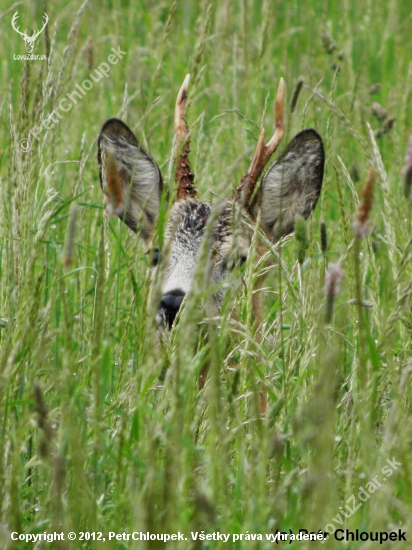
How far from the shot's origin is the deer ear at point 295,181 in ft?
15.2

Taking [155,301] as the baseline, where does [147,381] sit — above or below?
below

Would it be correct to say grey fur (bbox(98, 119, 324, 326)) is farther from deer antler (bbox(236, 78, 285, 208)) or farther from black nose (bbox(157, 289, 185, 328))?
black nose (bbox(157, 289, 185, 328))

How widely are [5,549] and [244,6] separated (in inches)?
196

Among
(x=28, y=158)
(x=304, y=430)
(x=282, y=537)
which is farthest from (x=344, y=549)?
(x=28, y=158)

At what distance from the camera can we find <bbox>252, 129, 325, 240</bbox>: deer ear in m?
4.62

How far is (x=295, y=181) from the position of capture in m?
4.89

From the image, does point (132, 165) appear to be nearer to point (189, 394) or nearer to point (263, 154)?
point (263, 154)

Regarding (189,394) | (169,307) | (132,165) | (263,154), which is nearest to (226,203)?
(263,154)

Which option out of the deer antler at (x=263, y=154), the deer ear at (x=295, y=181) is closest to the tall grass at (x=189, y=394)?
the deer ear at (x=295, y=181)

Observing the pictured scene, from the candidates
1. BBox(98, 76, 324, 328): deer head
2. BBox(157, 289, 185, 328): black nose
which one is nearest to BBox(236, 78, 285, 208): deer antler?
BBox(98, 76, 324, 328): deer head

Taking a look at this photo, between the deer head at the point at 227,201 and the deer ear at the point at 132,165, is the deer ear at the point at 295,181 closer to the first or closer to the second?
the deer head at the point at 227,201

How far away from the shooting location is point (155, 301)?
2178 millimetres

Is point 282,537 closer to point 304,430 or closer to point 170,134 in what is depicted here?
point 304,430

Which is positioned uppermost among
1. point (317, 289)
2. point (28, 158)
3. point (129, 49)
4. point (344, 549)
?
point (129, 49)
